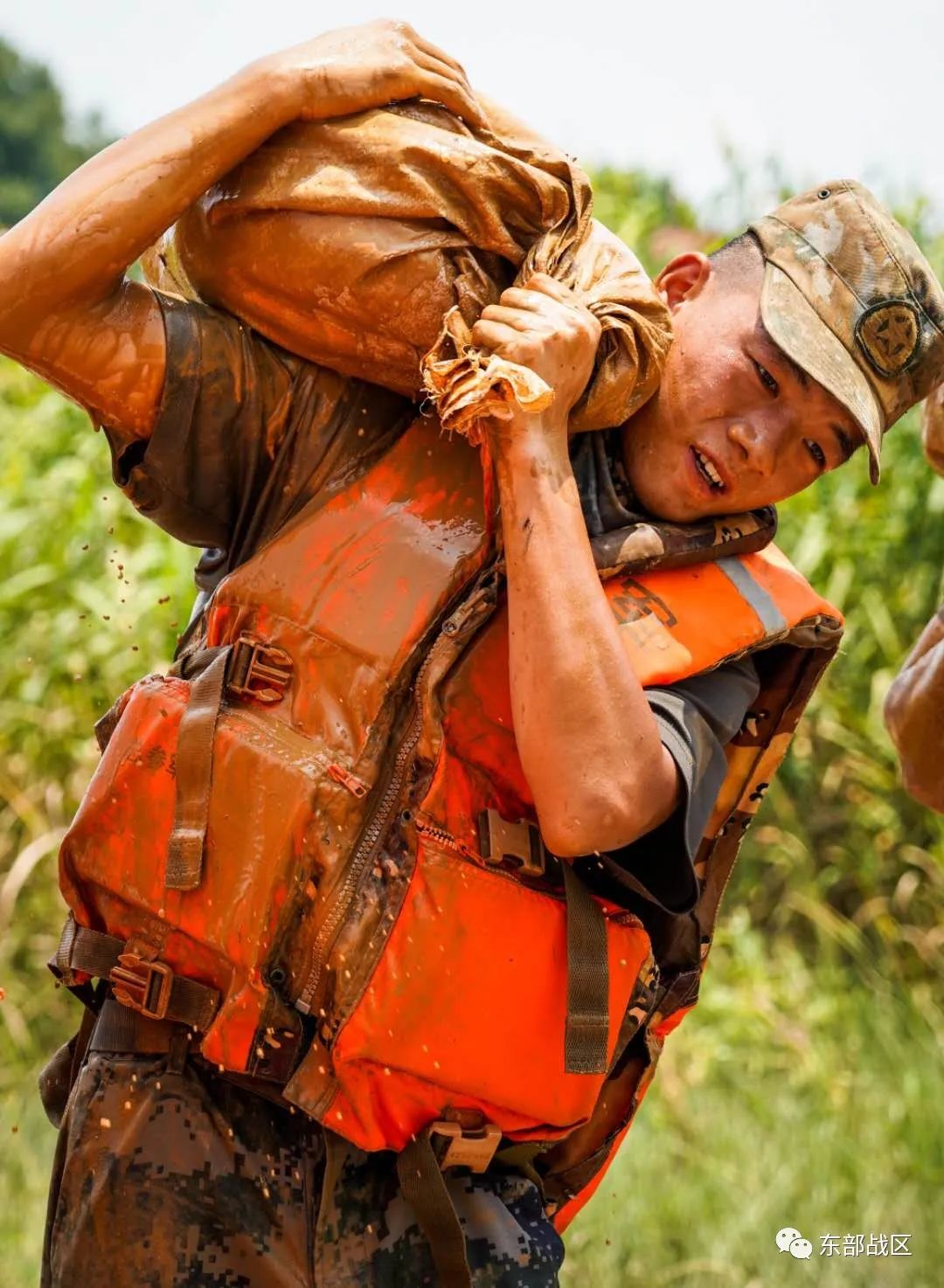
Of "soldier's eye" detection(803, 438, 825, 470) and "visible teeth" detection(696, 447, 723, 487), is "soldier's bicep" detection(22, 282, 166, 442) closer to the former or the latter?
"visible teeth" detection(696, 447, 723, 487)

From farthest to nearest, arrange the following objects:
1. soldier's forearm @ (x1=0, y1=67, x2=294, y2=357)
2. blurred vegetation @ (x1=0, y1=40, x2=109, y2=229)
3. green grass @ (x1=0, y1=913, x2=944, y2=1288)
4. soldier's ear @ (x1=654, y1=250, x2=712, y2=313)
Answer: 1. blurred vegetation @ (x1=0, y1=40, x2=109, y2=229)
2. green grass @ (x1=0, y1=913, x2=944, y2=1288)
3. soldier's ear @ (x1=654, y1=250, x2=712, y2=313)
4. soldier's forearm @ (x1=0, y1=67, x2=294, y2=357)

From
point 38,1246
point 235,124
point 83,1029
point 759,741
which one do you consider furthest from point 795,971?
point 235,124

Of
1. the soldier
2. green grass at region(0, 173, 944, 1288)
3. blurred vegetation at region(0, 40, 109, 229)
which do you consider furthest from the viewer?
blurred vegetation at region(0, 40, 109, 229)

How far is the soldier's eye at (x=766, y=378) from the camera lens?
252cm

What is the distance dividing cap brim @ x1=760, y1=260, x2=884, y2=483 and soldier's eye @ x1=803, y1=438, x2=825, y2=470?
0.24ft

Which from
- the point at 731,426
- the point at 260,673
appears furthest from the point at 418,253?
the point at 260,673

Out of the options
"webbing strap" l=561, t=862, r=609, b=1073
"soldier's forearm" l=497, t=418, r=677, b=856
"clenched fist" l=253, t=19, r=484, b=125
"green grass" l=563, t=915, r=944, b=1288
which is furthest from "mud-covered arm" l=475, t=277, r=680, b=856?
"green grass" l=563, t=915, r=944, b=1288

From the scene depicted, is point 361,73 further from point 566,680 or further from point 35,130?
point 35,130

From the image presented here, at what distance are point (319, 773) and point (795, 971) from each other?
170 inches

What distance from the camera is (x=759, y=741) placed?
285 cm

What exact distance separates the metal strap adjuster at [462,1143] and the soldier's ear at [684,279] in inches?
53.3

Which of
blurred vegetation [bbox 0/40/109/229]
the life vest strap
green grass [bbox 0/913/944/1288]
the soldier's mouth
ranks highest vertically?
the soldier's mouth

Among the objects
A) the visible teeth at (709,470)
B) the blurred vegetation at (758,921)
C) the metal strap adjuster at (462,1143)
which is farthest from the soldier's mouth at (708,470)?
the blurred vegetation at (758,921)

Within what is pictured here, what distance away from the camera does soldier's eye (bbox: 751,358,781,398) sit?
2520 millimetres
